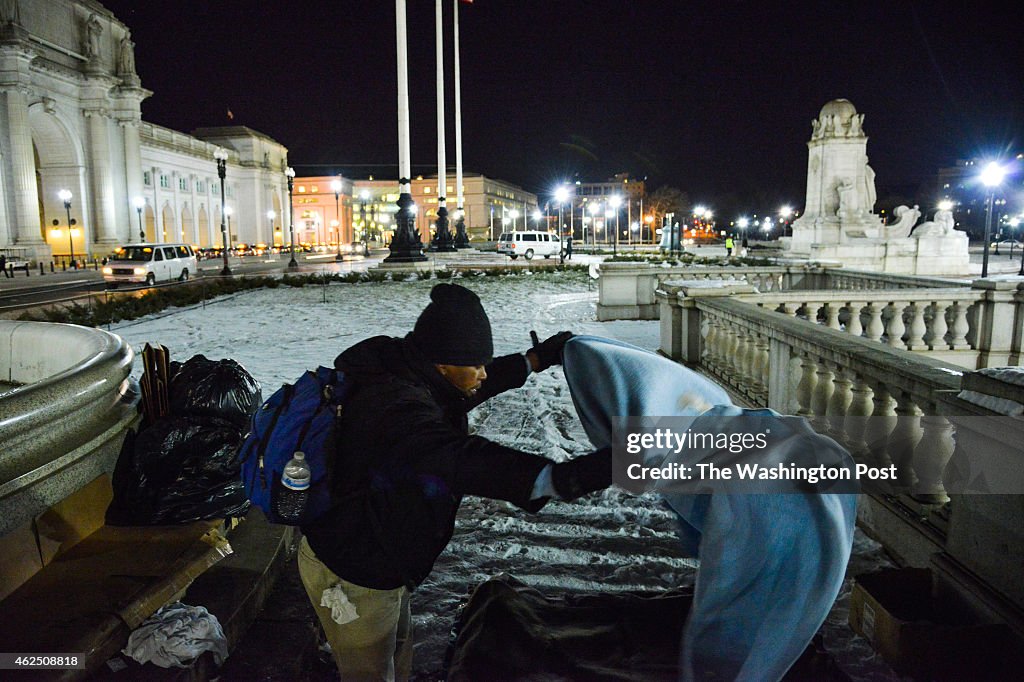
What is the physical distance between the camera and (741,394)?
24.7 ft

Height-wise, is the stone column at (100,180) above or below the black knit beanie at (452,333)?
above

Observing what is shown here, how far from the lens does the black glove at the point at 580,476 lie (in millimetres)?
1776

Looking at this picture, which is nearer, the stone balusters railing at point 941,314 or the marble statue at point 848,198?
the stone balusters railing at point 941,314

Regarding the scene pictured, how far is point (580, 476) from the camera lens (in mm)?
1805

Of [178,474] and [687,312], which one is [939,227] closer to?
[687,312]

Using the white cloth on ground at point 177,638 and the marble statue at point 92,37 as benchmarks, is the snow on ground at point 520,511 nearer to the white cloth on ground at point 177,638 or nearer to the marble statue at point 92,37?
the white cloth on ground at point 177,638

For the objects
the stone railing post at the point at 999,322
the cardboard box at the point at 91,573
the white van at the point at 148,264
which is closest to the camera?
the cardboard box at the point at 91,573

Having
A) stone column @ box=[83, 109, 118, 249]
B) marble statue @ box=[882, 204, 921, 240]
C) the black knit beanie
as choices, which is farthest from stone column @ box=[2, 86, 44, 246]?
the black knit beanie

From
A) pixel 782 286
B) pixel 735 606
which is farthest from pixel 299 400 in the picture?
pixel 782 286

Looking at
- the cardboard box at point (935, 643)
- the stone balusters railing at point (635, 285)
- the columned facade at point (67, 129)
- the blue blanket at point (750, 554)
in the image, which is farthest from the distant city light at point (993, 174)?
the columned facade at point (67, 129)

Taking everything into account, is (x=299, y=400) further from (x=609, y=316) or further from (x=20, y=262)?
(x=20, y=262)

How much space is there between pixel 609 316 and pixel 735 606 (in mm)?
13713

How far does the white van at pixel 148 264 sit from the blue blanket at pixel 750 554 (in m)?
28.1

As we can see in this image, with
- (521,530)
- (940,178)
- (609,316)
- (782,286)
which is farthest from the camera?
(940,178)
